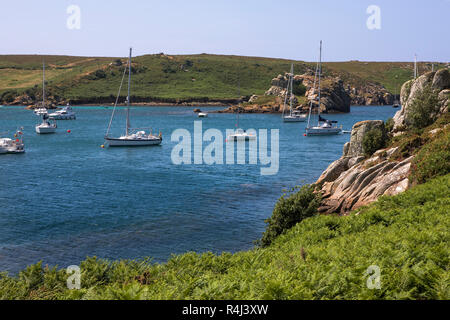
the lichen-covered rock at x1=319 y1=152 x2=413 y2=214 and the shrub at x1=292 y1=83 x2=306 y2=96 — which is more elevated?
the shrub at x1=292 y1=83 x2=306 y2=96

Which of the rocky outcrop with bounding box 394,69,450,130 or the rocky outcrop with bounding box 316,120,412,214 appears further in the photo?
the rocky outcrop with bounding box 394,69,450,130

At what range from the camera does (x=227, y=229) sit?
29234 millimetres

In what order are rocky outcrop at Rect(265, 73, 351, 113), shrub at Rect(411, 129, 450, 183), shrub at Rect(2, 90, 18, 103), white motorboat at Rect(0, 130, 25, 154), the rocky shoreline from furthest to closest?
shrub at Rect(2, 90, 18, 103) < rocky outcrop at Rect(265, 73, 351, 113) < white motorboat at Rect(0, 130, 25, 154) < the rocky shoreline < shrub at Rect(411, 129, 450, 183)

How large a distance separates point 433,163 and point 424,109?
11.2m

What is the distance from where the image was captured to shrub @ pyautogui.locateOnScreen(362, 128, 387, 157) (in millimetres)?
32531

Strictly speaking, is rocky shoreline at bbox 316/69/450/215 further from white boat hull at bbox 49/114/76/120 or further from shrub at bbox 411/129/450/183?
white boat hull at bbox 49/114/76/120

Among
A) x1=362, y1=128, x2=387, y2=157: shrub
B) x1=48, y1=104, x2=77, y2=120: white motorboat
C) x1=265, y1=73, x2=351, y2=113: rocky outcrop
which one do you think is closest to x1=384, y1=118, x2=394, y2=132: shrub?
x1=362, y1=128, x2=387, y2=157: shrub

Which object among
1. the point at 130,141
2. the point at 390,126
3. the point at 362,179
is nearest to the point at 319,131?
the point at 130,141

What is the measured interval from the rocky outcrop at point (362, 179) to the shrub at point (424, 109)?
237 centimetres

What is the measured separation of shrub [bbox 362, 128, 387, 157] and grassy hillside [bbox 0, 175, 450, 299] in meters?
14.7

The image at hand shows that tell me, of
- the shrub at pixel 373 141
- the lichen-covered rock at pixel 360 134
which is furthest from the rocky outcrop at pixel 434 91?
the shrub at pixel 373 141

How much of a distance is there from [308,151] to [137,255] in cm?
4729

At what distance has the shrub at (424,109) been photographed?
107ft
